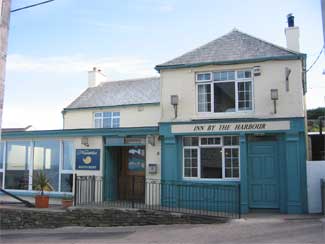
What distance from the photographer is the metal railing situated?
468 inches

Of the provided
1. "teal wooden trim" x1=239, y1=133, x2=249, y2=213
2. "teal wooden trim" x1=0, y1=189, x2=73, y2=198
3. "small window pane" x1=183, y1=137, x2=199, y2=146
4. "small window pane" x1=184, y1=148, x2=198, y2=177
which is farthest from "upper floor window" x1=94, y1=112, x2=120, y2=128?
"teal wooden trim" x1=239, y1=133, x2=249, y2=213

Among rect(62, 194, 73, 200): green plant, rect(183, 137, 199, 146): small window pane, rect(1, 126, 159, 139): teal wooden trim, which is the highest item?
rect(1, 126, 159, 139): teal wooden trim

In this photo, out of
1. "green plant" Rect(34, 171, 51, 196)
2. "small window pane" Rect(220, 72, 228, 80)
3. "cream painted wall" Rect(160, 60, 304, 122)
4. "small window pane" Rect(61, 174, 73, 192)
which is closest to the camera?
"cream painted wall" Rect(160, 60, 304, 122)

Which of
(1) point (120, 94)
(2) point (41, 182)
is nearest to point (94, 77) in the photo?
(1) point (120, 94)

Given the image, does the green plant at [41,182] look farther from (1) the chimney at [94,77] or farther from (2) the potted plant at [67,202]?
(1) the chimney at [94,77]

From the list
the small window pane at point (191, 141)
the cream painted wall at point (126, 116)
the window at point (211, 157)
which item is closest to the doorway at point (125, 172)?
the small window pane at point (191, 141)

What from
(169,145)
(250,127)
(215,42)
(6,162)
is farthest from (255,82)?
(6,162)

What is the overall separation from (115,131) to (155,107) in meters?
6.97

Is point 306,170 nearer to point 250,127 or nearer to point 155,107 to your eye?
point 250,127

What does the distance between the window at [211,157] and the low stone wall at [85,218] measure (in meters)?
2.08

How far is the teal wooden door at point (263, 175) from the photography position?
11.8m

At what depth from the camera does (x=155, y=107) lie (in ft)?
66.2

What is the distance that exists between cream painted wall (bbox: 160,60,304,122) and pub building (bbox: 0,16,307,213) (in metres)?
0.03

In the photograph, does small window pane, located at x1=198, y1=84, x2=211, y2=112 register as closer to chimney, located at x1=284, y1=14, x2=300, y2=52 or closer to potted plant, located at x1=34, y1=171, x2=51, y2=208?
chimney, located at x1=284, y1=14, x2=300, y2=52
